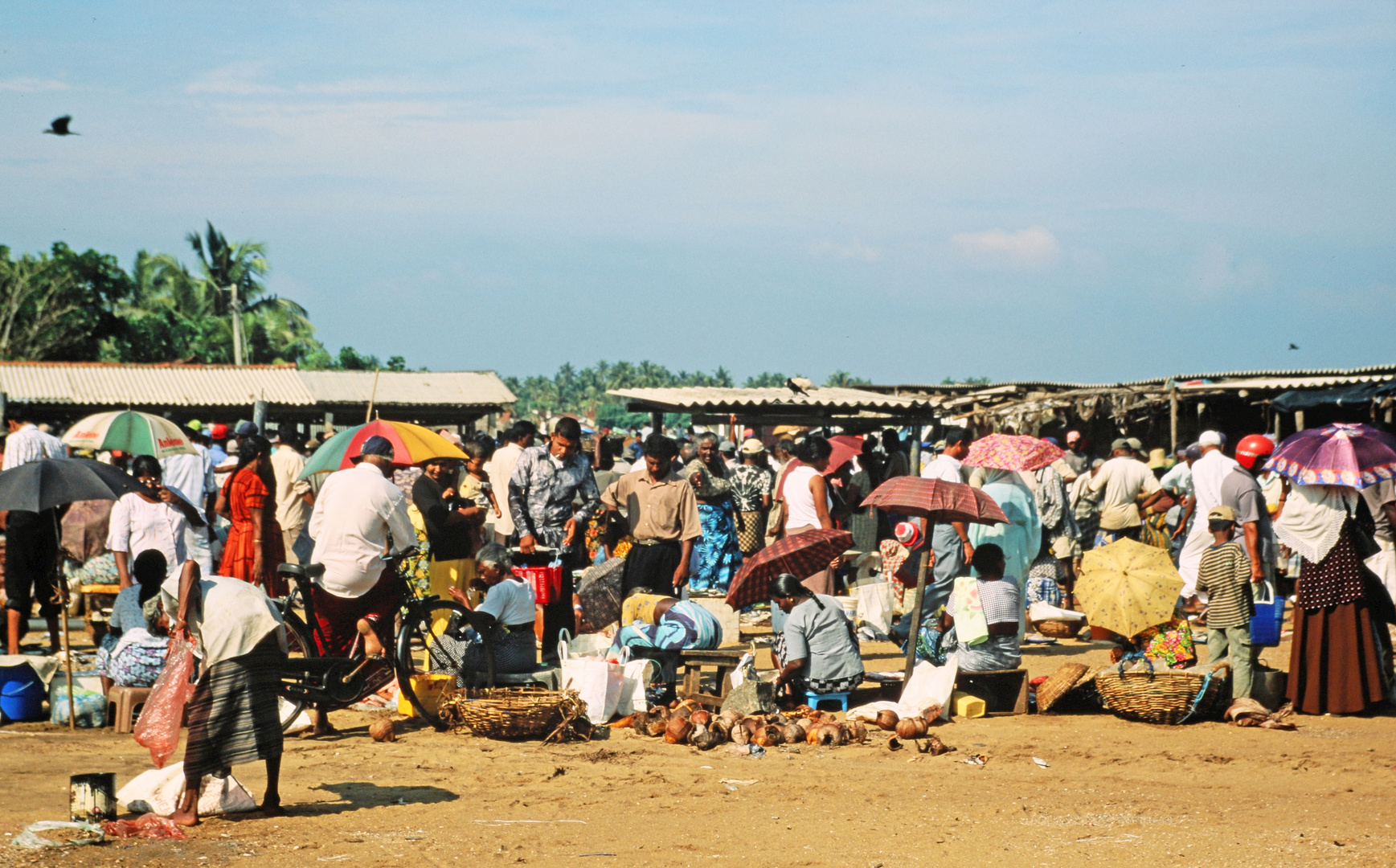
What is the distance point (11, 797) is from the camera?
6.07 metres

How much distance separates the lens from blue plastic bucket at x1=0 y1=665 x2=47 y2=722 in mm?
8180

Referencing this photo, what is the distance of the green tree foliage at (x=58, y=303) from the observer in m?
36.6

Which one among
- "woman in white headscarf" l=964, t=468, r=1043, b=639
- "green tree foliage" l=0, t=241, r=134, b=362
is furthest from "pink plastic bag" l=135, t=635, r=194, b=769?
"green tree foliage" l=0, t=241, r=134, b=362

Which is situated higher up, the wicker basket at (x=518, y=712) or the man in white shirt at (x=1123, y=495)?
the man in white shirt at (x=1123, y=495)

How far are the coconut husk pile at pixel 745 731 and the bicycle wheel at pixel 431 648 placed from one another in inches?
56.2

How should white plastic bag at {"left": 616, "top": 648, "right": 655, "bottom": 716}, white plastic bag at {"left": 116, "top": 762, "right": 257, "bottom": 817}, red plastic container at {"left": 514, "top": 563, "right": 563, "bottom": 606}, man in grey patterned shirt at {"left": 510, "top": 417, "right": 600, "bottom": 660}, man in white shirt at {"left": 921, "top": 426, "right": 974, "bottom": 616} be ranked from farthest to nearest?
man in white shirt at {"left": 921, "top": 426, "right": 974, "bottom": 616}, man in grey patterned shirt at {"left": 510, "top": 417, "right": 600, "bottom": 660}, red plastic container at {"left": 514, "top": 563, "right": 563, "bottom": 606}, white plastic bag at {"left": 616, "top": 648, "right": 655, "bottom": 716}, white plastic bag at {"left": 116, "top": 762, "right": 257, "bottom": 817}

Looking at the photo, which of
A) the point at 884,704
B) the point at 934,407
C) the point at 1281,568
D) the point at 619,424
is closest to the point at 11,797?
the point at 884,704

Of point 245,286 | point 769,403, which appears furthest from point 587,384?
point 769,403

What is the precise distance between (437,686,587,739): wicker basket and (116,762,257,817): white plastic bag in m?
1.90

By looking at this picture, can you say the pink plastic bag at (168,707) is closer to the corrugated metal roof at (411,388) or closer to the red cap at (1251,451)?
the red cap at (1251,451)

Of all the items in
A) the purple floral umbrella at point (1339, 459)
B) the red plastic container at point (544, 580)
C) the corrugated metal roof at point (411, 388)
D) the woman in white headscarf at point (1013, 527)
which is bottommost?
the red plastic container at point (544, 580)

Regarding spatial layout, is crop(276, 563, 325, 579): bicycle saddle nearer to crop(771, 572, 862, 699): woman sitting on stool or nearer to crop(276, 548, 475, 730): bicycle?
crop(276, 548, 475, 730): bicycle

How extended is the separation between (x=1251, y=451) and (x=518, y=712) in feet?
23.4

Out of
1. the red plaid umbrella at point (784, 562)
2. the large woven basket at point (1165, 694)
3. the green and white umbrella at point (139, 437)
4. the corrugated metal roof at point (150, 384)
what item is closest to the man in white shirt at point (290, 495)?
the green and white umbrella at point (139, 437)
